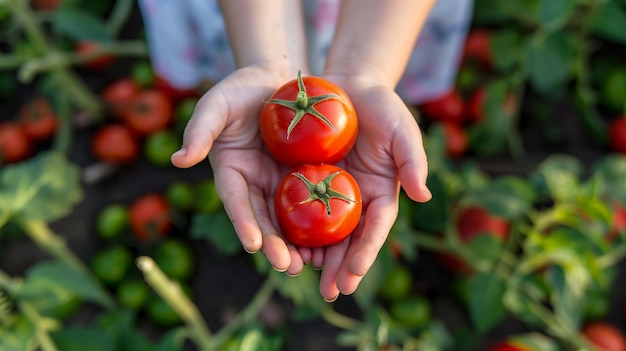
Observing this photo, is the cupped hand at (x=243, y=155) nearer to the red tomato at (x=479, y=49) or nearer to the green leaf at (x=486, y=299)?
the green leaf at (x=486, y=299)

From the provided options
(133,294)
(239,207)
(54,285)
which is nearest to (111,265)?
(133,294)

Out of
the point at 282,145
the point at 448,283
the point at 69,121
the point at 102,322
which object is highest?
the point at 282,145

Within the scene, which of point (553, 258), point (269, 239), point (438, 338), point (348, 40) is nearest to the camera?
point (269, 239)

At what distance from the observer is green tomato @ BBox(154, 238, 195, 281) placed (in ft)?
5.40

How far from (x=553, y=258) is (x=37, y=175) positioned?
1375 mm

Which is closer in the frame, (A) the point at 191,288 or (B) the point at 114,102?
(A) the point at 191,288

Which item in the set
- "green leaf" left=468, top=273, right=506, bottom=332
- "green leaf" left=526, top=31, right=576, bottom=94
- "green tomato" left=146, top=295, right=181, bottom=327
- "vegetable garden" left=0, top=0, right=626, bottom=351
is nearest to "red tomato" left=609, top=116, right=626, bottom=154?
"vegetable garden" left=0, top=0, right=626, bottom=351

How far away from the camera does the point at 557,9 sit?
5.38 feet

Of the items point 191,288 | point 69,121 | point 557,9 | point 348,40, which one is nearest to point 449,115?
point 557,9

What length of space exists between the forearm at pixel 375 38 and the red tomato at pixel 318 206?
31cm

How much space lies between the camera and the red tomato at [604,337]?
5.08 feet

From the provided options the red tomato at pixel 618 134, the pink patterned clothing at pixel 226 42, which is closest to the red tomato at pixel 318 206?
the pink patterned clothing at pixel 226 42

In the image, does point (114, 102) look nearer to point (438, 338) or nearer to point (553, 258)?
point (438, 338)

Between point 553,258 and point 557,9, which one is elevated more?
point 557,9
